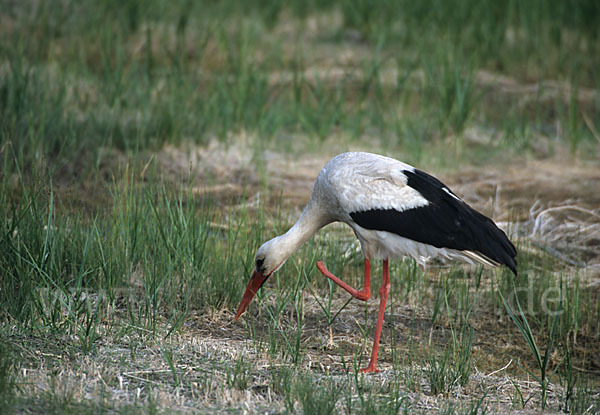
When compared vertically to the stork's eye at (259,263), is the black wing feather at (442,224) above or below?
above

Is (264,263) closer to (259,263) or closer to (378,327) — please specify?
(259,263)

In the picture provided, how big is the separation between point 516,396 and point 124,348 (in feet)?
5.83

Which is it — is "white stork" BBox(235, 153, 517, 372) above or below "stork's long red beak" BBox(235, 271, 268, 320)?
above

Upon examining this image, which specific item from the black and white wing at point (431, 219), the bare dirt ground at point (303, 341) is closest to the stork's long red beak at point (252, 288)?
the bare dirt ground at point (303, 341)

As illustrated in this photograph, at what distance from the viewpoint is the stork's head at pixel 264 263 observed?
4.25 m

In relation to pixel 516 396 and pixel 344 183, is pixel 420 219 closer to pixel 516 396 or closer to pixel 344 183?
pixel 344 183

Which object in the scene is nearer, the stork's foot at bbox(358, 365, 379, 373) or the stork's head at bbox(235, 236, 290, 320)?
the stork's foot at bbox(358, 365, 379, 373)

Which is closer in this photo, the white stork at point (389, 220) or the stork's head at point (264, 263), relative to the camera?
the white stork at point (389, 220)

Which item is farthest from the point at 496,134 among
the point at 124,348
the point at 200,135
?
the point at 124,348

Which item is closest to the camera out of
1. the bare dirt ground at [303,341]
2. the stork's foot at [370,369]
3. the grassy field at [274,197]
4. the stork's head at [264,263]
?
the bare dirt ground at [303,341]

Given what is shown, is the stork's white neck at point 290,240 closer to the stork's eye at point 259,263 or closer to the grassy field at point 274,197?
the stork's eye at point 259,263

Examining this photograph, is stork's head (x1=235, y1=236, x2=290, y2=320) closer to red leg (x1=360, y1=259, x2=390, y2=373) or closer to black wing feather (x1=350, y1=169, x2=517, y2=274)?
black wing feather (x1=350, y1=169, x2=517, y2=274)

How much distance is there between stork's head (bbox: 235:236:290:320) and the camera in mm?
4250

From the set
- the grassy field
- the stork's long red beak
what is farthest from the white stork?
the grassy field
